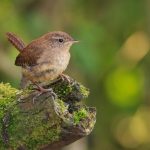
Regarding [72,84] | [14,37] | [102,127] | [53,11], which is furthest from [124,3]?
[72,84]

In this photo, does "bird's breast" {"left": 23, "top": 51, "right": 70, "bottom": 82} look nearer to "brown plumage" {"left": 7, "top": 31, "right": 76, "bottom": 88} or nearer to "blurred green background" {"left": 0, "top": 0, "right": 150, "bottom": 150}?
"brown plumage" {"left": 7, "top": 31, "right": 76, "bottom": 88}

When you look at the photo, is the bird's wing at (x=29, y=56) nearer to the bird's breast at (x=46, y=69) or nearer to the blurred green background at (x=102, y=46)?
the bird's breast at (x=46, y=69)

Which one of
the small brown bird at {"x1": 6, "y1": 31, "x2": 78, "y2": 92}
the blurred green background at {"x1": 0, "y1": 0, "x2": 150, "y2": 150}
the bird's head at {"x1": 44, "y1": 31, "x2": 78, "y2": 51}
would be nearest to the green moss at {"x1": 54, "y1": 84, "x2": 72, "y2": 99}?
the small brown bird at {"x1": 6, "y1": 31, "x2": 78, "y2": 92}

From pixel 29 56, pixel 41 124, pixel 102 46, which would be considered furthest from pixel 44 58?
pixel 102 46

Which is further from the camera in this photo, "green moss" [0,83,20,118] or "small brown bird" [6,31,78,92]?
"small brown bird" [6,31,78,92]

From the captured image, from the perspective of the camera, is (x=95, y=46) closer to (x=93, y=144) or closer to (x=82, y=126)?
(x=93, y=144)

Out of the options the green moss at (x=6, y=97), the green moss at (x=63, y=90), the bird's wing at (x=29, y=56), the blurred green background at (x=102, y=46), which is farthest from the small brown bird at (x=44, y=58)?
the blurred green background at (x=102, y=46)
